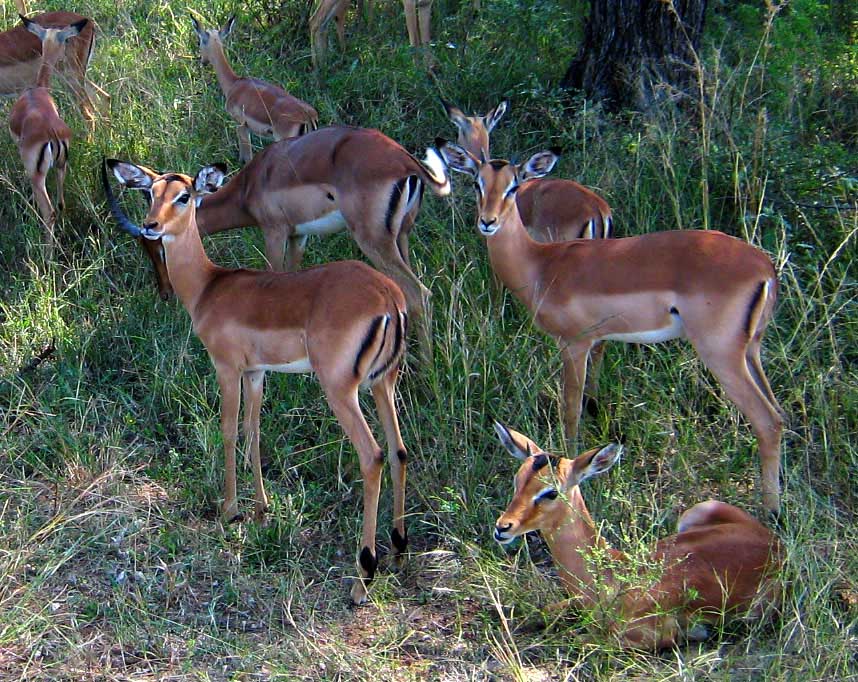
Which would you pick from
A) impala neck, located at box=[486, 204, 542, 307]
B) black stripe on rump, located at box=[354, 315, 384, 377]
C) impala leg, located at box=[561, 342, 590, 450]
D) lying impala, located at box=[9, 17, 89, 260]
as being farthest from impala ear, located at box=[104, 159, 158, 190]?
impala leg, located at box=[561, 342, 590, 450]

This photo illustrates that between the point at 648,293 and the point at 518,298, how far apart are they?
0.67m

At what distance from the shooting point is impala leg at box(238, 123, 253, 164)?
280 inches

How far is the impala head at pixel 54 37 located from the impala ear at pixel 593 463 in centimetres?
535

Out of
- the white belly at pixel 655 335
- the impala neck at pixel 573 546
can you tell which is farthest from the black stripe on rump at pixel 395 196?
the impala neck at pixel 573 546

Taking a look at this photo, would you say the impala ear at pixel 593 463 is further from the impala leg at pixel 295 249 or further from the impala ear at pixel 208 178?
the impala leg at pixel 295 249

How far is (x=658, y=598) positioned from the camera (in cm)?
373

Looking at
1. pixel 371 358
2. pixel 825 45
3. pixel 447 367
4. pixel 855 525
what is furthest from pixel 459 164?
pixel 825 45

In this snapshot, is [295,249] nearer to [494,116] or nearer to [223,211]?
[223,211]

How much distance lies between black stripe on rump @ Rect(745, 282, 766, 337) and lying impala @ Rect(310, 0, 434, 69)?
434 centimetres

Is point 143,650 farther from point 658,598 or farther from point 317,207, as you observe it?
point 317,207

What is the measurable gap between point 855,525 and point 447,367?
5.64ft

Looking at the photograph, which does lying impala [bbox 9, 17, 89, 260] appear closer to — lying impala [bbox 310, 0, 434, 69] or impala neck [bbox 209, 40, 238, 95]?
impala neck [bbox 209, 40, 238, 95]

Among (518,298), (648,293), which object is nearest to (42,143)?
(518,298)

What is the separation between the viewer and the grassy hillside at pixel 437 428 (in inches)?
151
